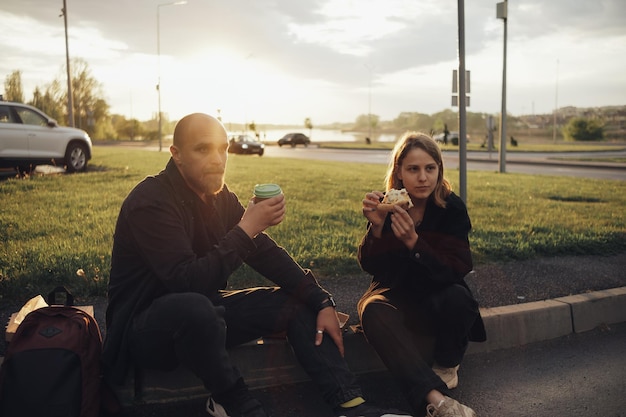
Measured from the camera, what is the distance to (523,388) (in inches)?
127

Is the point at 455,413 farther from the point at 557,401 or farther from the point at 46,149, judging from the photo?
the point at 46,149

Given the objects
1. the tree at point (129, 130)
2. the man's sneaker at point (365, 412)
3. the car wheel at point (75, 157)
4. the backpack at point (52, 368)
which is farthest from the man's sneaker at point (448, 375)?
the tree at point (129, 130)

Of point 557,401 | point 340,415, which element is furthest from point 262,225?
point 557,401

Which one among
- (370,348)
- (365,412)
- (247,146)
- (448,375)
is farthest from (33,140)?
(247,146)

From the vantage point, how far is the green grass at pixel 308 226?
4945mm

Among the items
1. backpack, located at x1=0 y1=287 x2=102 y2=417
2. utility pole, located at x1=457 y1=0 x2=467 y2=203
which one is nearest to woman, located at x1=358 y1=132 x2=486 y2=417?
backpack, located at x1=0 y1=287 x2=102 y2=417

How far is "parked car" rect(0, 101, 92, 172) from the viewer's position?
12.7 metres

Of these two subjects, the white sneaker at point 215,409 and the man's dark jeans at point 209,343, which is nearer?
the man's dark jeans at point 209,343

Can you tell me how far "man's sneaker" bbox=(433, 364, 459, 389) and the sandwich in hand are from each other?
936mm

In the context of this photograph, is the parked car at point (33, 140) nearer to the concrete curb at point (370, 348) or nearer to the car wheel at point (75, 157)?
the car wheel at point (75, 157)

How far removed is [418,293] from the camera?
3186mm

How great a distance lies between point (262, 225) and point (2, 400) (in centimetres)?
131

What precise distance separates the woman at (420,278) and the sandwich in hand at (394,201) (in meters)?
0.04

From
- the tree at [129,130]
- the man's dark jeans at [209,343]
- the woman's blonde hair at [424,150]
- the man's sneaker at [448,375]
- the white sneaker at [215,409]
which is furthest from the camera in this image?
the tree at [129,130]
